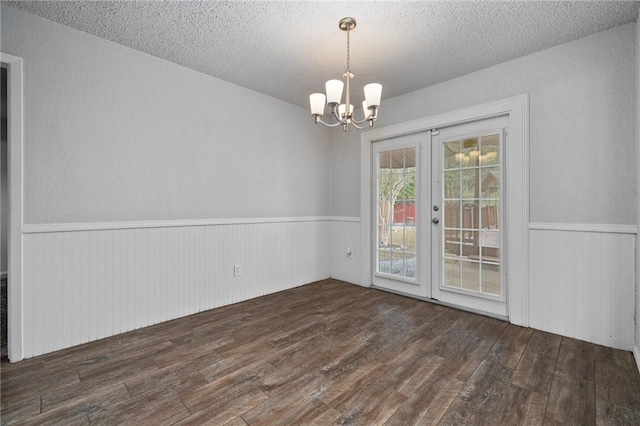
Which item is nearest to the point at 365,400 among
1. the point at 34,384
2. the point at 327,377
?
the point at 327,377

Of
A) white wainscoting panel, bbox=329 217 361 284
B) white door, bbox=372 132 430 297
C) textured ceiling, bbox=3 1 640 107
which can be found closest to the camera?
textured ceiling, bbox=3 1 640 107

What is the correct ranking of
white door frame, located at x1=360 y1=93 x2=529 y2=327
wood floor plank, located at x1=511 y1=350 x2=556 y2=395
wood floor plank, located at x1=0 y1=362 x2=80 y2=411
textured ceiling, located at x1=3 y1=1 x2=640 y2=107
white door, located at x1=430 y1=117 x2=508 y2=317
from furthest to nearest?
white door, located at x1=430 y1=117 x2=508 y2=317, white door frame, located at x1=360 y1=93 x2=529 y2=327, textured ceiling, located at x1=3 y1=1 x2=640 y2=107, wood floor plank, located at x1=511 y1=350 x2=556 y2=395, wood floor plank, located at x1=0 y1=362 x2=80 y2=411

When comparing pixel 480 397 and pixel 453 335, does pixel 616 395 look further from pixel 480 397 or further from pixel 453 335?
pixel 453 335

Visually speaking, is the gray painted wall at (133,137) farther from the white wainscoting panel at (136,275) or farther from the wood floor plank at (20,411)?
the wood floor plank at (20,411)

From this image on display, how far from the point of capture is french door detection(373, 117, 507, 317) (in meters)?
2.87

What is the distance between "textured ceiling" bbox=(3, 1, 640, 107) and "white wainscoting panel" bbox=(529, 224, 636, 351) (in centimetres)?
159

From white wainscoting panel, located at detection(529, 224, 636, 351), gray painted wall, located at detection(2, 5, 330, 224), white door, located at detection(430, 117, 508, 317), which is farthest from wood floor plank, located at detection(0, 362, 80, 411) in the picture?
white wainscoting panel, located at detection(529, 224, 636, 351)

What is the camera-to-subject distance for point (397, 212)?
3627 mm

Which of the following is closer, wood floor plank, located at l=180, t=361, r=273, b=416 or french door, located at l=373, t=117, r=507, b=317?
wood floor plank, located at l=180, t=361, r=273, b=416

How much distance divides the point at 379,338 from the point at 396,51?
2.45 m

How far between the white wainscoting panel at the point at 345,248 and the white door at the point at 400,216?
0.26 metres

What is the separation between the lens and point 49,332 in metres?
2.14

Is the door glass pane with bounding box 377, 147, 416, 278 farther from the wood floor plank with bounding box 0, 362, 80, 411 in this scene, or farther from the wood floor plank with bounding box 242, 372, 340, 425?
the wood floor plank with bounding box 0, 362, 80, 411

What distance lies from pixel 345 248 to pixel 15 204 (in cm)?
331
